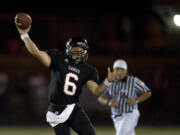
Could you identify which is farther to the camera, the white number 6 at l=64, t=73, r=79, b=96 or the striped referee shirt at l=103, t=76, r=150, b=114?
the striped referee shirt at l=103, t=76, r=150, b=114

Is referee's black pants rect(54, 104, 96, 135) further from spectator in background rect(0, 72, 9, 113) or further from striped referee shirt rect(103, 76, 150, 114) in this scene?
spectator in background rect(0, 72, 9, 113)

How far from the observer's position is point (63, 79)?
5906 millimetres

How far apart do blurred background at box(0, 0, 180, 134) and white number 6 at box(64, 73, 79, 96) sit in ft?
23.3

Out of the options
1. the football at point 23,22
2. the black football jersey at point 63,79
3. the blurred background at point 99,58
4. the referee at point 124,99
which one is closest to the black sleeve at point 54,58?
the black football jersey at point 63,79

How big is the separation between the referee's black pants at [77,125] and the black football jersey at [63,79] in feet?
0.56

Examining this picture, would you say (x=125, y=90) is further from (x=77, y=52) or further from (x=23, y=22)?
(x=23, y=22)

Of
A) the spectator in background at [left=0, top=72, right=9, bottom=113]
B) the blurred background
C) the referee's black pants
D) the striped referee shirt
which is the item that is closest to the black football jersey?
the referee's black pants

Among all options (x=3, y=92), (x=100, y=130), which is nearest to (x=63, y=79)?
(x=100, y=130)

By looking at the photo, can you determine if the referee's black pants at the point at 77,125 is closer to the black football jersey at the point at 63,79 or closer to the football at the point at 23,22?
Answer: the black football jersey at the point at 63,79

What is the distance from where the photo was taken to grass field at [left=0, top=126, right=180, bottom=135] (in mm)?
10583

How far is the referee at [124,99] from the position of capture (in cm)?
728

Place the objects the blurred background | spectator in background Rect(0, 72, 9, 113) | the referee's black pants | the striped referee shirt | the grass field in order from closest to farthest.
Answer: the referee's black pants < the striped referee shirt < the grass field < the blurred background < spectator in background Rect(0, 72, 9, 113)

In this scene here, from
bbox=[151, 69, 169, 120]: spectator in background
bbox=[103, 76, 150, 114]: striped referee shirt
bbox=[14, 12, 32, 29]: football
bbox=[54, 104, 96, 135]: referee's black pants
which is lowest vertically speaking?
bbox=[151, 69, 169, 120]: spectator in background

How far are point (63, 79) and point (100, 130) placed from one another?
532cm
